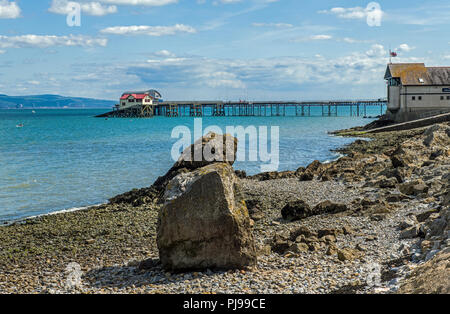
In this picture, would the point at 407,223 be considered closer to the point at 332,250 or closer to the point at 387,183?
the point at 332,250

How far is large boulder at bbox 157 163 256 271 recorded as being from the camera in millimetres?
10484

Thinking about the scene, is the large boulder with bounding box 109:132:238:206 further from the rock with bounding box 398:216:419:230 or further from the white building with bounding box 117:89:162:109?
the white building with bounding box 117:89:162:109

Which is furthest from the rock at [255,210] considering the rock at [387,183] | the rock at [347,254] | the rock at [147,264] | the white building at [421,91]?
the white building at [421,91]

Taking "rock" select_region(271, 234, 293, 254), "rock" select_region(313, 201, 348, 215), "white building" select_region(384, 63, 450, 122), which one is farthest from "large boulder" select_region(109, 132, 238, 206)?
"white building" select_region(384, 63, 450, 122)

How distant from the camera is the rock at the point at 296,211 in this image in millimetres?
15578

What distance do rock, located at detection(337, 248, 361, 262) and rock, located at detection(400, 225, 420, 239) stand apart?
1.54m

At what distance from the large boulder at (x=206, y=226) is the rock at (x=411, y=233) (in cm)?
383

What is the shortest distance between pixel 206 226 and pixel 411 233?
16.3ft

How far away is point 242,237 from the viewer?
10531 millimetres

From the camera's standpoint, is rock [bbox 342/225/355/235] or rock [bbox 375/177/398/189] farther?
rock [bbox 375/177/398/189]

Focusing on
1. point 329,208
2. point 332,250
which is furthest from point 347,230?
point 329,208

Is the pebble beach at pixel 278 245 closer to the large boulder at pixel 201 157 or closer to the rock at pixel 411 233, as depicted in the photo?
the rock at pixel 411 233

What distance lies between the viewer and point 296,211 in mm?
15656
